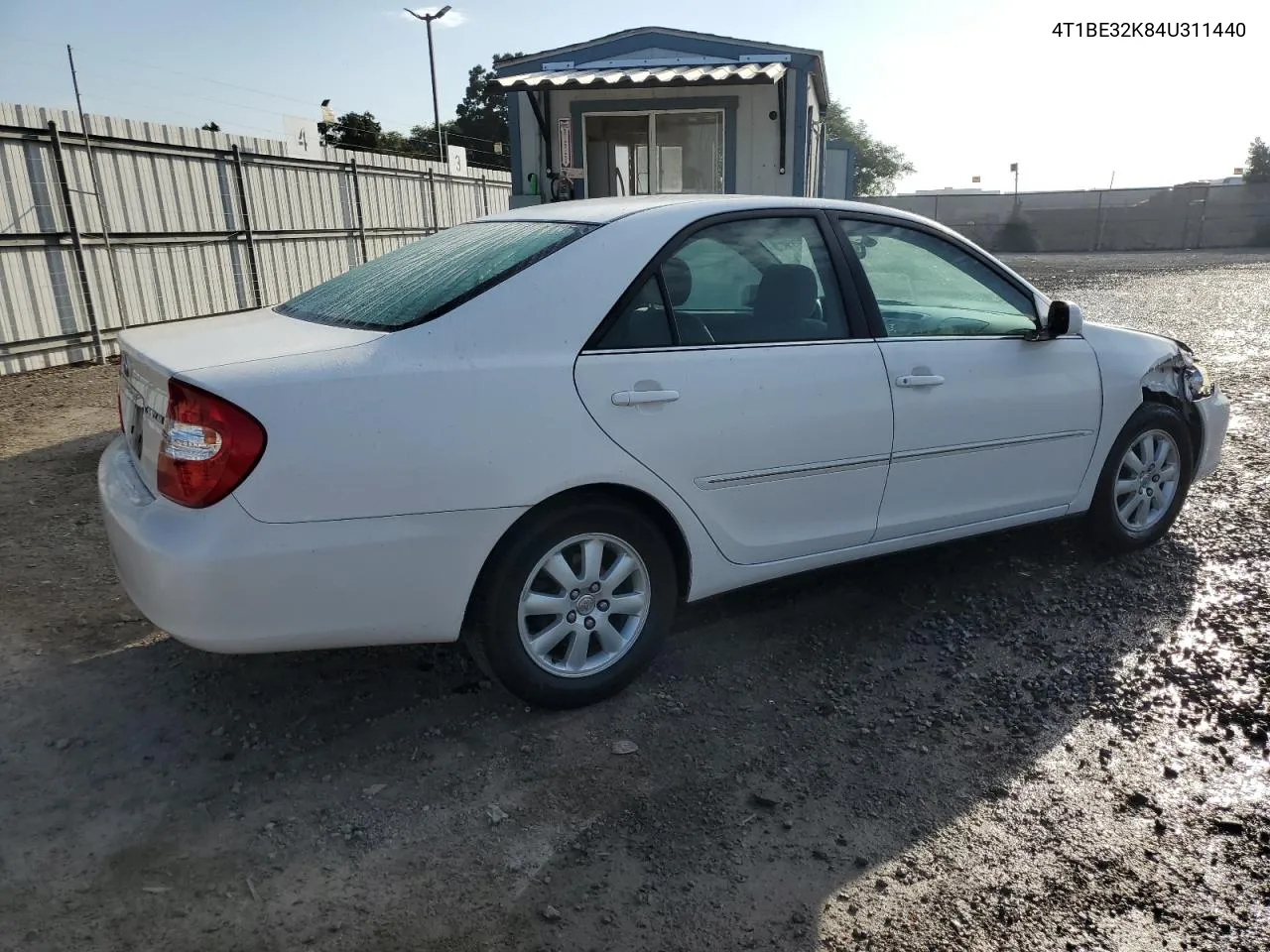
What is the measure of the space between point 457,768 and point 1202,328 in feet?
40.5

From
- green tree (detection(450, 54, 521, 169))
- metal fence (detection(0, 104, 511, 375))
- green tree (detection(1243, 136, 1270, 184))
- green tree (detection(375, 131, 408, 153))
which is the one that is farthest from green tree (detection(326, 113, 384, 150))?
green tree (detection(1243, 136, 1270, 184))

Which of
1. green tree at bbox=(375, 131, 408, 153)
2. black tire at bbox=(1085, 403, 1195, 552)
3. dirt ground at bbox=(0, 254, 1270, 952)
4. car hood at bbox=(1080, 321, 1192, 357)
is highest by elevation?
green tree at bbox=(375, 131, 408, 153)

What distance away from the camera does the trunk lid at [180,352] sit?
2.70 meters

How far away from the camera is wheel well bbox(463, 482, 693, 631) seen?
2854 millimetres

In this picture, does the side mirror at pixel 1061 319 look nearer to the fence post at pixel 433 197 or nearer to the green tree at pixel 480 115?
the fence post at pixel 433 197

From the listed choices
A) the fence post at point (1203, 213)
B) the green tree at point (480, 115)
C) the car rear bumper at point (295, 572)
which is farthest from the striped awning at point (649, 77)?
the green tree at point (480, 115)

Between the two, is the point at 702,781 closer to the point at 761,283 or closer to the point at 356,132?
the point at 761,283

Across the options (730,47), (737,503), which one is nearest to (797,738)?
(737,503)

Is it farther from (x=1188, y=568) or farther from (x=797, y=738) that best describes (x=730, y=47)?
(x=797, y=738)

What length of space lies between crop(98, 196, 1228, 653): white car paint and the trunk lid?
15 millimetres

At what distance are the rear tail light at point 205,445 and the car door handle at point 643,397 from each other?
3.39ft

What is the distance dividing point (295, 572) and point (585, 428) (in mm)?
912

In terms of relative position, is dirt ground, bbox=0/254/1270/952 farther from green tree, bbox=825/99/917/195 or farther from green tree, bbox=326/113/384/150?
green tree, bbox=825/99/917/195

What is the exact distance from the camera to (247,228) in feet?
41.2
